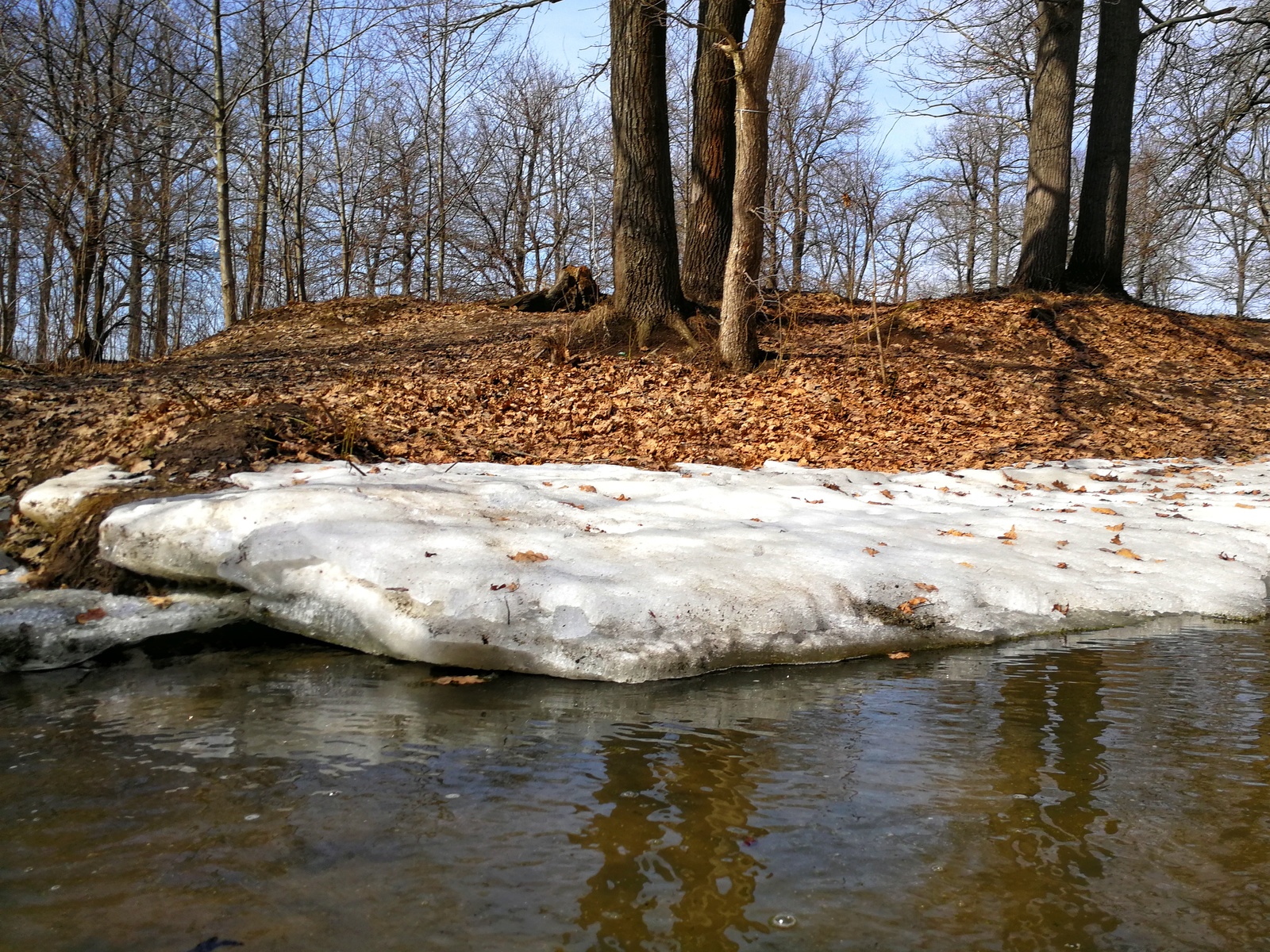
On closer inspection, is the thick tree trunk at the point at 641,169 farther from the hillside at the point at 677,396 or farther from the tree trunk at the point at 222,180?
the tree trunk at the point at 222,180

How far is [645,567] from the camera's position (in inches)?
160

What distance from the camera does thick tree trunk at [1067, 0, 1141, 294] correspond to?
12688mm

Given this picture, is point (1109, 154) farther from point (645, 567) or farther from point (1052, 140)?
point (645, 567)

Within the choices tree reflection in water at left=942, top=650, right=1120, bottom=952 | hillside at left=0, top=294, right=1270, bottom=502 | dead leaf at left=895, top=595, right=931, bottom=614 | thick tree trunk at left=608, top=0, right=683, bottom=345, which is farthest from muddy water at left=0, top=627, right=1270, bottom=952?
thick tree trunk at left=608, top=0, right=683, bottom=345

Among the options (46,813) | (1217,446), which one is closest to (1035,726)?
(46,813)

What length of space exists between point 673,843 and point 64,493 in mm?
4428

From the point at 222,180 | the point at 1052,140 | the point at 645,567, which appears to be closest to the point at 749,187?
the point at 645,567

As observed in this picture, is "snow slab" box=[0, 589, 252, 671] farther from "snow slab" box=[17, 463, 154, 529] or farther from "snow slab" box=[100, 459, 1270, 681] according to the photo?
"snow slab" box=[17, 463, 154, 529]

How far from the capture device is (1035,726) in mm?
2924

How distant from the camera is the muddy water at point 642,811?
179cm

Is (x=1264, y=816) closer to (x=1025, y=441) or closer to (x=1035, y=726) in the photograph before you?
(x=1035, y=726)

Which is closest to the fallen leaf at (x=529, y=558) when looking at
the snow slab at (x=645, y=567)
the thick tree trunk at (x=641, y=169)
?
the snow slab at (x=645, y=567)

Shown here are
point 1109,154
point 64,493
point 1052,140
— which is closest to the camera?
point 64,493

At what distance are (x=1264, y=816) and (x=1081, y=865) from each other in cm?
67
